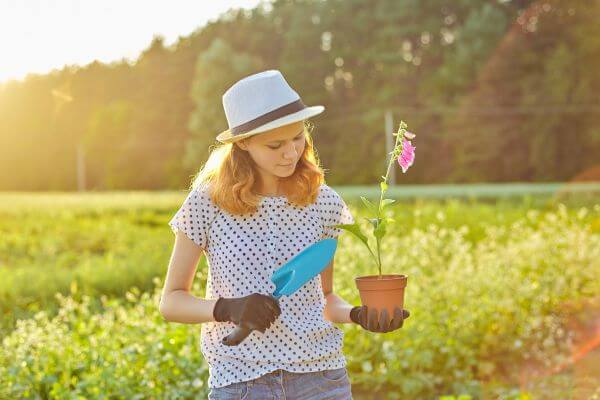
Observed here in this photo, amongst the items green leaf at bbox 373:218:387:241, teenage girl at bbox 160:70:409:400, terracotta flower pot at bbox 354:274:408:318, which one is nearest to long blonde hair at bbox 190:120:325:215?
teenage girl at bbox 160:70:409:400

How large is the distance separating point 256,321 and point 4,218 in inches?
502

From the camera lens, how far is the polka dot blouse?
252 cm

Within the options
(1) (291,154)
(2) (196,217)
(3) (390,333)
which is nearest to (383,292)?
(1) (291,154)

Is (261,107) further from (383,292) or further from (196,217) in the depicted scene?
(383,292)

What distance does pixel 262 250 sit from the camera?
2602mm

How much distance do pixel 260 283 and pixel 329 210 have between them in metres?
0.34

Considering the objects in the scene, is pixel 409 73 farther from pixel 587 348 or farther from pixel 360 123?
pixel 587 348

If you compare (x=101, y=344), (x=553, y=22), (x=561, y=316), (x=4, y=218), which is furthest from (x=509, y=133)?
(x=101, y=344)

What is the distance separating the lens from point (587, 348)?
5.97m

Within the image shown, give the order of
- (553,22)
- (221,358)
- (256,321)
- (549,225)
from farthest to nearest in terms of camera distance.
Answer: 1. (553,22)
2. (549,225)
3. (221,358)
4. (256,321)

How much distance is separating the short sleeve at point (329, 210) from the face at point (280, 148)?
8.2 inches

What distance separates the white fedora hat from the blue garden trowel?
0.36 metres

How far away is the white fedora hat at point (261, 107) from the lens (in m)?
2.51

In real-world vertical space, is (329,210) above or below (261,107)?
below
